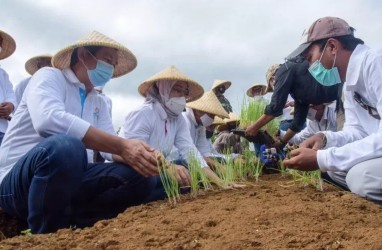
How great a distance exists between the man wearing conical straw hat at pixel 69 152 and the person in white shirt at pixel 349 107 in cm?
97

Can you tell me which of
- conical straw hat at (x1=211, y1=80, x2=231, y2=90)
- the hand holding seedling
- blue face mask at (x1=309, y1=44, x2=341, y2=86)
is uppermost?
conical straw hat at (x1=211, y1=80, x2=231, y2=90)

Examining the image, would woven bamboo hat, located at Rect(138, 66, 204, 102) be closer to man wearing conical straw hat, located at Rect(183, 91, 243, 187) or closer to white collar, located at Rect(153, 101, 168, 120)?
white collar, located at Rect(153, 101, 168, 120)

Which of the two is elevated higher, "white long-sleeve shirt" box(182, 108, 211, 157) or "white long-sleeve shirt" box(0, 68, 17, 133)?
"white long-sleeve shirt" box(0, 68, 17, 133)

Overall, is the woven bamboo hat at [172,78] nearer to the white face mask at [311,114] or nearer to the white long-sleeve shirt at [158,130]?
the white long-sleeve shirt at [158,130]

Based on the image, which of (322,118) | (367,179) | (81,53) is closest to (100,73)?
(81,53)

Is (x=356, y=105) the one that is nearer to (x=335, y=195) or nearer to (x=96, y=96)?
(x=335, y=195)

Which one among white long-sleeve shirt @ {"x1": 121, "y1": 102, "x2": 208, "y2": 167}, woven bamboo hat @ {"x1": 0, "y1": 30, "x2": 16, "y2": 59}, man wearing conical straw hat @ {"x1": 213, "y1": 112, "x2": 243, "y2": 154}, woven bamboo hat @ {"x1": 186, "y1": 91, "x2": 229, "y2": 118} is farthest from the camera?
man wearing conical straw hat @ {"x1": 213, "y1": 112, "x2": 243, "y2": 154}

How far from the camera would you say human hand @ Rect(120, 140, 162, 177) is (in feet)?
8.57

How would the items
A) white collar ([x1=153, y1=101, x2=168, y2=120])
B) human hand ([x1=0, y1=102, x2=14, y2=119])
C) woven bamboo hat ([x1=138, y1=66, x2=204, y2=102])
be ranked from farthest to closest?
1. human hand ([x1=0, y1=102, x2=14, y2=119])
2. woven bamboo hat ([x1=138, y1=66, x2=204, y2=102])
3. white collar ([x1=153, y1=101, x2=168, y2=120])

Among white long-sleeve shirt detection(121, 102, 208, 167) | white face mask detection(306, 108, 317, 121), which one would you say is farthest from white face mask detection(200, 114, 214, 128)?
white long-sleeve shirt detection(121, 102, 208, 167)

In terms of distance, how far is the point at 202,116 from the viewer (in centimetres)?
542

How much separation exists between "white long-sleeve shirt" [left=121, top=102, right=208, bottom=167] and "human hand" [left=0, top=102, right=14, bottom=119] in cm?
120

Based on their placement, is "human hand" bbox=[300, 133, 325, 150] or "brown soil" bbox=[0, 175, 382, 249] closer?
"brown soil" bbox=[0, 175, 382, 249]

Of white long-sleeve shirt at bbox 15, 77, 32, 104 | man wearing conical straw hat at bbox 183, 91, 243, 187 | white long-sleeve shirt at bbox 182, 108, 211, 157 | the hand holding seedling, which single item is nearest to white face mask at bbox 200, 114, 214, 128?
man wearing conical straw hat at bbox 183, 91, 243, 187
